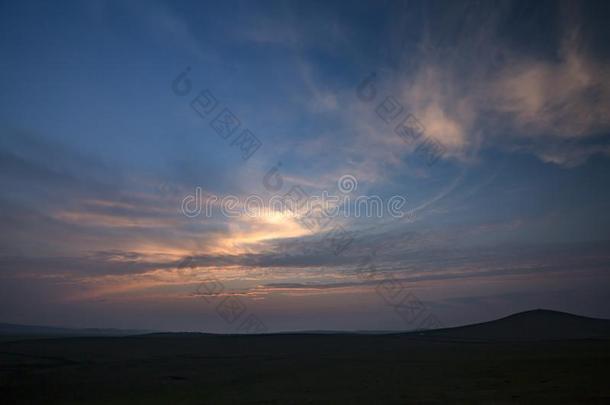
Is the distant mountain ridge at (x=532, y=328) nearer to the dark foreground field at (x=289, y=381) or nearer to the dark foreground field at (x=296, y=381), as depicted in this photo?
the dark foreground field at (x=289, y=381)

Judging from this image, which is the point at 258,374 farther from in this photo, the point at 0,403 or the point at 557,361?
the point at 557,361

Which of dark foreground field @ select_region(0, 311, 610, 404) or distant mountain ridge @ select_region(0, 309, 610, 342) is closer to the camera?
dark foreground field @ select_region(0, 311, 610, 404)

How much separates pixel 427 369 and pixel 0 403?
37.3m

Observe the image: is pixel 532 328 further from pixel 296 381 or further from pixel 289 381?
pixel 289 381

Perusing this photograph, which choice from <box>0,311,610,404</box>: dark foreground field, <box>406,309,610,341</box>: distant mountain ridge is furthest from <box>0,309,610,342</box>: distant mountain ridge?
<box>0,311,610,404</box>: dark foreground field

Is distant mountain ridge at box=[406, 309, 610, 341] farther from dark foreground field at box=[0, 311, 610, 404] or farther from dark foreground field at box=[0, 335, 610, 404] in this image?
dark foreground field at box=[0, 335, 610, 404]

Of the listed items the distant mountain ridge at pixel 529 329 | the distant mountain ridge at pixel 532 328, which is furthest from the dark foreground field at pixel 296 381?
the distant mountain ridge at pixel 532 328

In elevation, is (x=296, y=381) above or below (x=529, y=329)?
below

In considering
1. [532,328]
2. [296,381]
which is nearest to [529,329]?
[532,328]

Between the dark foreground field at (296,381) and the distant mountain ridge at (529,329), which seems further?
the distant mountain ridge at (529,329)

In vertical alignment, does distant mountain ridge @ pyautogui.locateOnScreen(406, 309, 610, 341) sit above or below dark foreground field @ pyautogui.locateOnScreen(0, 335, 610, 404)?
above

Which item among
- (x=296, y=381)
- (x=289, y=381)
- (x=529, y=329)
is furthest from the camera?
(x=529, y=329)

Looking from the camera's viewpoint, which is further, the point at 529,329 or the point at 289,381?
the point at 529,329

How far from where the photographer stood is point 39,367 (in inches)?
2058
